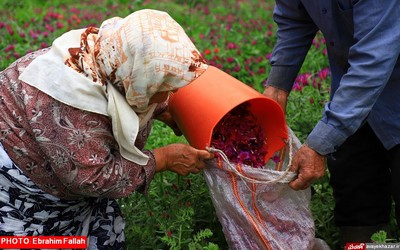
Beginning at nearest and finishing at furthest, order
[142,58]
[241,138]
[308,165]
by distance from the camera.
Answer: [142,58] < [308,165] < [241,138]

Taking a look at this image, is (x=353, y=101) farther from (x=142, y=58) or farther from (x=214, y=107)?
(x=142, y=58)

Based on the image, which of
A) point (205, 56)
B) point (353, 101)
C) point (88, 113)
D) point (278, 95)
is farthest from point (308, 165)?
point (205, 56)

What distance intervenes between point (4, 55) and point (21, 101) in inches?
121

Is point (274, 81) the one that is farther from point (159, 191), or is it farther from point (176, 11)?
point (176, 11)

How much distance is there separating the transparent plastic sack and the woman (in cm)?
16

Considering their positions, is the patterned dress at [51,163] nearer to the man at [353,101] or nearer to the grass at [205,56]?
the grass at [205,56]

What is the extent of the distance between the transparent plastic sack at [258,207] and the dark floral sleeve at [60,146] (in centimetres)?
33

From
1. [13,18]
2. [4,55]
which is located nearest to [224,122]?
[4,55]

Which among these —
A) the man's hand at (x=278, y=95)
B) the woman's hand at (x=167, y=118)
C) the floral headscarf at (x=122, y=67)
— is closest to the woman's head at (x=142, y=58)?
the floral headscarf at (x=122, y=67)

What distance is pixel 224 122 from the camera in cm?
268

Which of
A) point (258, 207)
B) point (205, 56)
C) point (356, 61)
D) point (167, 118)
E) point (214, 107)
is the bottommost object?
point (205, 56)

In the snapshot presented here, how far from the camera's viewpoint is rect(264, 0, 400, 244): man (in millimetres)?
2303

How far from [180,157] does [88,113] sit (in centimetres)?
47

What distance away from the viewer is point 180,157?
2.56 meters
